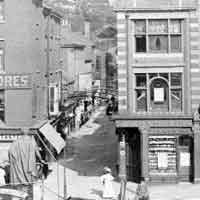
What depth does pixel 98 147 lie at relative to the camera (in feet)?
139

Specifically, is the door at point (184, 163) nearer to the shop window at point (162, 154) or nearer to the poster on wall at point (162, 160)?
the shop window at point (162, 154)

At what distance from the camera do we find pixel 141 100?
2858 centimetres

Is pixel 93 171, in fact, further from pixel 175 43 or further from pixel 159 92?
pixel 175 43

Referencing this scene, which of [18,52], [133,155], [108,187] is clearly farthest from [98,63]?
[108,187]

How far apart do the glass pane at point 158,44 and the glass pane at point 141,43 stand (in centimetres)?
31

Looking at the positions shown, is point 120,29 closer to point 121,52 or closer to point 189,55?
point 121,52

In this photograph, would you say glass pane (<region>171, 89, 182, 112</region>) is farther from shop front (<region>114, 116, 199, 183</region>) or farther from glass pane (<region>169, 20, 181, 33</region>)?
glass pane (<region>169, 20, 181, 33</region>)

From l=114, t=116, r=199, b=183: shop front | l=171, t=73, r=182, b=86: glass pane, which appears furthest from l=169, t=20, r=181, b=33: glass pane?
l=114, t=116, r=199, b=183: shop front

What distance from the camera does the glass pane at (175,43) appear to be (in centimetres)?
2847

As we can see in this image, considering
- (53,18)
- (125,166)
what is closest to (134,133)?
(125,166)

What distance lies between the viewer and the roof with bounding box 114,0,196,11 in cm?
2800

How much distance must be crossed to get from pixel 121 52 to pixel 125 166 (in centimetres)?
594

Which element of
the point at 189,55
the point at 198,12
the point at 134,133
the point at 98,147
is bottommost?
the point at 98,147

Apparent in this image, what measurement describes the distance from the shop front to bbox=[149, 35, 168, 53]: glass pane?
3.47 m
